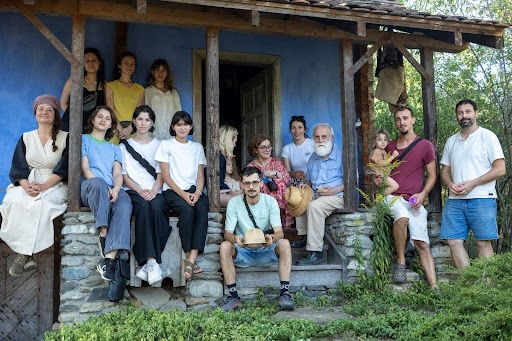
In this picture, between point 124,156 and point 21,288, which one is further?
point 21,288

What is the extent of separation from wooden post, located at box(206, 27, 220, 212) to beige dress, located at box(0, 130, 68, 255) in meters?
1.64

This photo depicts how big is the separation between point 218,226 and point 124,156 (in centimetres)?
132

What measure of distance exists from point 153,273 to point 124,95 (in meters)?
2.65

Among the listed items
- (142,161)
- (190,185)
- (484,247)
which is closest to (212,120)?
(190,185)

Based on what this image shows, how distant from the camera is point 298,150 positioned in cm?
802

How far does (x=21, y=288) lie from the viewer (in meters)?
6.96

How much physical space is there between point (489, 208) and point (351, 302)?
197 centimetres

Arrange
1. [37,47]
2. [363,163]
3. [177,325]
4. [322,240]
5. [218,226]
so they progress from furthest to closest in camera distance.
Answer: [363,163] → [37,47] → [322,240] → [218,226] → [177,325]

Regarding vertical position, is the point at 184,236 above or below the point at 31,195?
below

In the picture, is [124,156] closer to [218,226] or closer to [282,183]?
[218,226]

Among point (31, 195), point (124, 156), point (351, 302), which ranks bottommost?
point (351, 302)

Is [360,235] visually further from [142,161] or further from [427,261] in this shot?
[142,161]

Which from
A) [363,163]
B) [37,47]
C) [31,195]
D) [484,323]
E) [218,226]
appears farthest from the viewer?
[363,163]

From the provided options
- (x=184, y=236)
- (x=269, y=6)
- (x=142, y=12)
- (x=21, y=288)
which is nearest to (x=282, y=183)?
(x=184, y=236)
